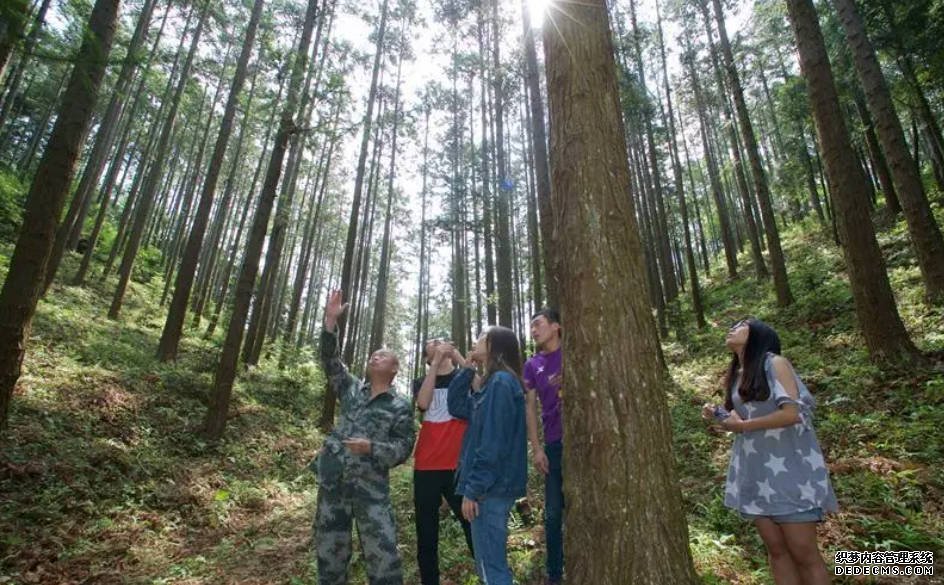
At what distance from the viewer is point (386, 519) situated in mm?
3279

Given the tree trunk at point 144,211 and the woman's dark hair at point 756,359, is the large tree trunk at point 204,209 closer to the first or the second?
the tree trunk at point 144,211

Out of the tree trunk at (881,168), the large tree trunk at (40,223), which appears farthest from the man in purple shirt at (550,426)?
the tree trunk at (881,168)

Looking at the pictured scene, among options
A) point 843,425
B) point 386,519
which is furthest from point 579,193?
point 843,425

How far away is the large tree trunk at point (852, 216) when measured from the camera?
19.7ft

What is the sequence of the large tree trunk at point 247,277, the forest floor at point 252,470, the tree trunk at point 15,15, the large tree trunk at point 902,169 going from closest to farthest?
the tree trunk at point 15,15, the forest floor at point 252,470, the large tree trunk at point 902,169, the large tree trunk at point 247,277

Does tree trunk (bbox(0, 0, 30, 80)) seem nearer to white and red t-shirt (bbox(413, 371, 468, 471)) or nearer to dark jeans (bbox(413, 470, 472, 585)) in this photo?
white and red t-shirt (bbox(413, 371, 468, 471))

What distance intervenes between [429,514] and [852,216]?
21.6 feet

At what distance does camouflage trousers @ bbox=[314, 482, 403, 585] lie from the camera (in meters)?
3.18

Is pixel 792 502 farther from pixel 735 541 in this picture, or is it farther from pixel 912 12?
pixel 912 12

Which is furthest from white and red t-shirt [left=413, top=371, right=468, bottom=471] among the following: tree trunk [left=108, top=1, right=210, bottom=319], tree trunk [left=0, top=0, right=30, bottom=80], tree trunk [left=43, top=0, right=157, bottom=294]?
tree trunk [left=108, top=1, right=210, bottom=319]

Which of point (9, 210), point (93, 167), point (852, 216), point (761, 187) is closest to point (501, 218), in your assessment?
point (761, 187)

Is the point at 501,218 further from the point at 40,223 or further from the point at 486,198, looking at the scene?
the point at 40,223

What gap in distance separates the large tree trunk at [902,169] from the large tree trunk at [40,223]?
10144mm

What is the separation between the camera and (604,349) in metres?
2.19
